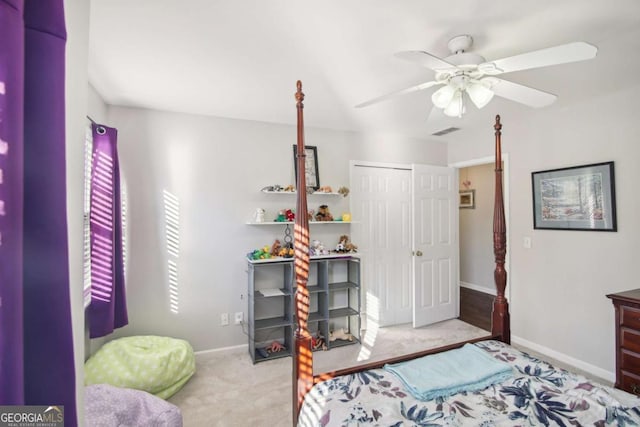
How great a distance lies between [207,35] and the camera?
5.79 feet

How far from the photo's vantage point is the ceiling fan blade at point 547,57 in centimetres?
127

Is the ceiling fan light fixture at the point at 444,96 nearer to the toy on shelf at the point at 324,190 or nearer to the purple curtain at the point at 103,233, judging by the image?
the toy on shelf at the point at 324,190

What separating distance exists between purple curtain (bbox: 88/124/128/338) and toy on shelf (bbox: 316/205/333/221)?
189 cm

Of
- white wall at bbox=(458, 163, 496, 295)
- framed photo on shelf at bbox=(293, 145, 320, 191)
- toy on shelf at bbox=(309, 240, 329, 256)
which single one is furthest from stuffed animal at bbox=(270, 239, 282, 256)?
white wall at bbox=(458, 163, 496, 295)

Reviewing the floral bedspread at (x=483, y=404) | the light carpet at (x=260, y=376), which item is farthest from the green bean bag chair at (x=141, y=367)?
the floral bedspread at (x=483, y=404)

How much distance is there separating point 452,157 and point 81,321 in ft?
13.9

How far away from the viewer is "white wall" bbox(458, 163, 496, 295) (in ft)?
17.2

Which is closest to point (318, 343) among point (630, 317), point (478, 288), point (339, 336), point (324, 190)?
point (339, 336)

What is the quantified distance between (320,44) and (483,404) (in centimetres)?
204

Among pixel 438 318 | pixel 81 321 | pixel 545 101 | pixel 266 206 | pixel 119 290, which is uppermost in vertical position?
pixel 545 101

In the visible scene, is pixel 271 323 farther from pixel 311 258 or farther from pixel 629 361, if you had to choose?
pixel 629 361

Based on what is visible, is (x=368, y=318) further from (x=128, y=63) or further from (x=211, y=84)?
(x=128, y=63)

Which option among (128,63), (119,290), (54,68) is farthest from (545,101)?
(119,290)

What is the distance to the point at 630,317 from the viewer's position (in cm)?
210
